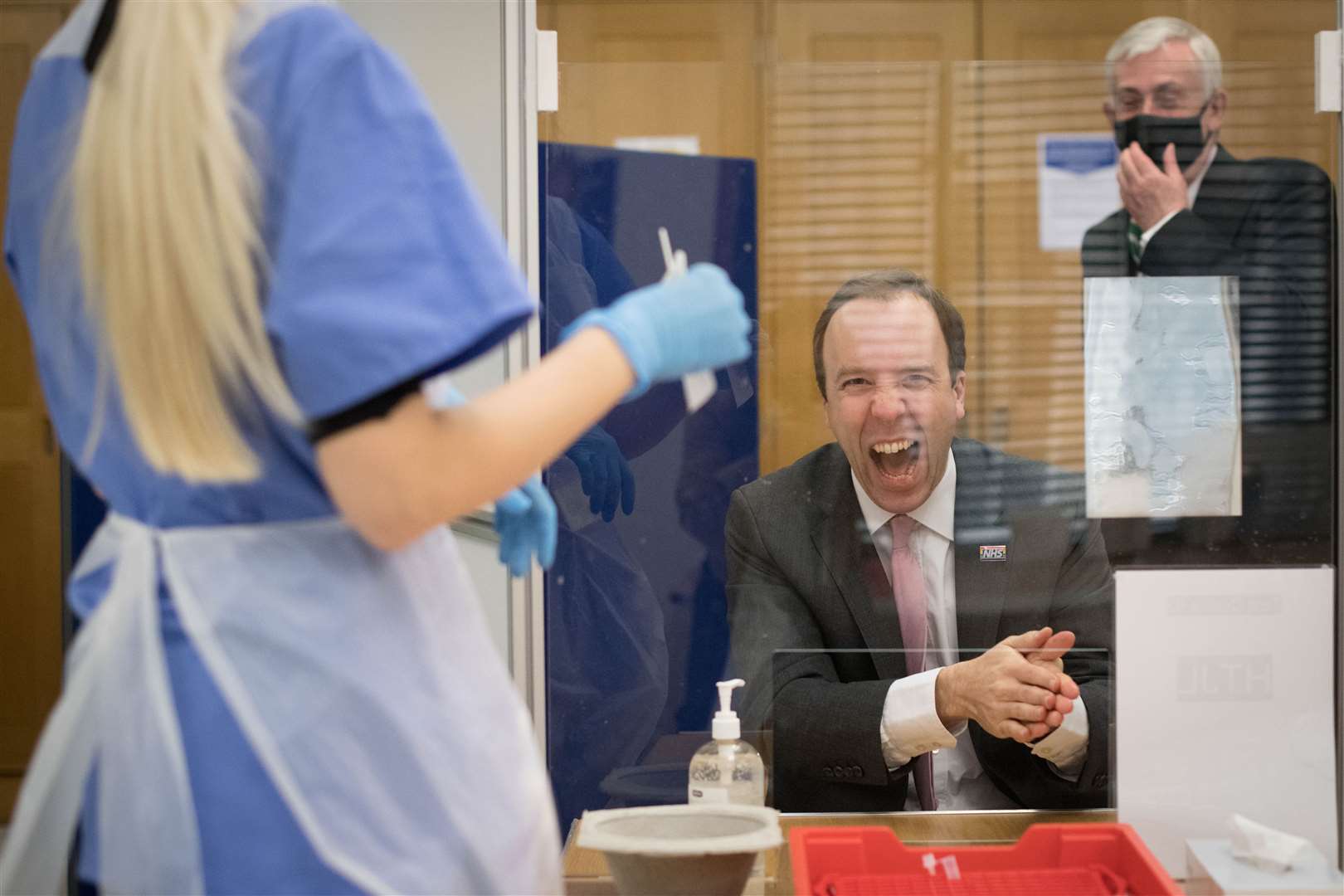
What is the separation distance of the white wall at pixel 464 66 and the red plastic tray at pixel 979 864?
2.10 feet

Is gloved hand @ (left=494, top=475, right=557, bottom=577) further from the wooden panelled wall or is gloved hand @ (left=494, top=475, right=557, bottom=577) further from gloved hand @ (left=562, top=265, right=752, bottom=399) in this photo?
the wooden panelled wall

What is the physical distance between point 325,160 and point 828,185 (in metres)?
1.01

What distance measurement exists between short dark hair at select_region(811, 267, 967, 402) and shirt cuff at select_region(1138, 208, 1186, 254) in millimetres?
255

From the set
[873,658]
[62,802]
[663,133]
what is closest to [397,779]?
[62,802]

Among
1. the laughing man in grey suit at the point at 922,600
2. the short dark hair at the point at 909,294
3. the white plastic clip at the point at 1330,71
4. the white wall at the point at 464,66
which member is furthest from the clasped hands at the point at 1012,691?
the white plastic clip at the point at 1330,71

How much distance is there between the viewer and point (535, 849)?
106 centimetres

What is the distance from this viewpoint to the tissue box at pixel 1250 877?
138 centimetres

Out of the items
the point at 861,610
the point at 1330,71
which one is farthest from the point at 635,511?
the point at 1330,71

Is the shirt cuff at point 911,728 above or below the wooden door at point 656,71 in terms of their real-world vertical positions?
below

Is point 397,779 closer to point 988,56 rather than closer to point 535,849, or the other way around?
point 535,849

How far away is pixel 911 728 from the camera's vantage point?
175cm

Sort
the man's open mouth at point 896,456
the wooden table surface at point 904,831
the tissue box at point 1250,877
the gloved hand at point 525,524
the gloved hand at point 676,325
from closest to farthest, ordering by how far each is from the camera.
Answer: the gloved hand at point 676,325 → the gloved hand at point 525,524 → the tissue box at point 1250,877 → the wooden table surface at point 904,831 → the man's open mouth at point 896,456

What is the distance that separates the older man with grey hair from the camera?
1.76 m

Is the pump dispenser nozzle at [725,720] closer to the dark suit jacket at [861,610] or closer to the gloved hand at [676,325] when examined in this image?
the dark suit jacket at [861,610]
